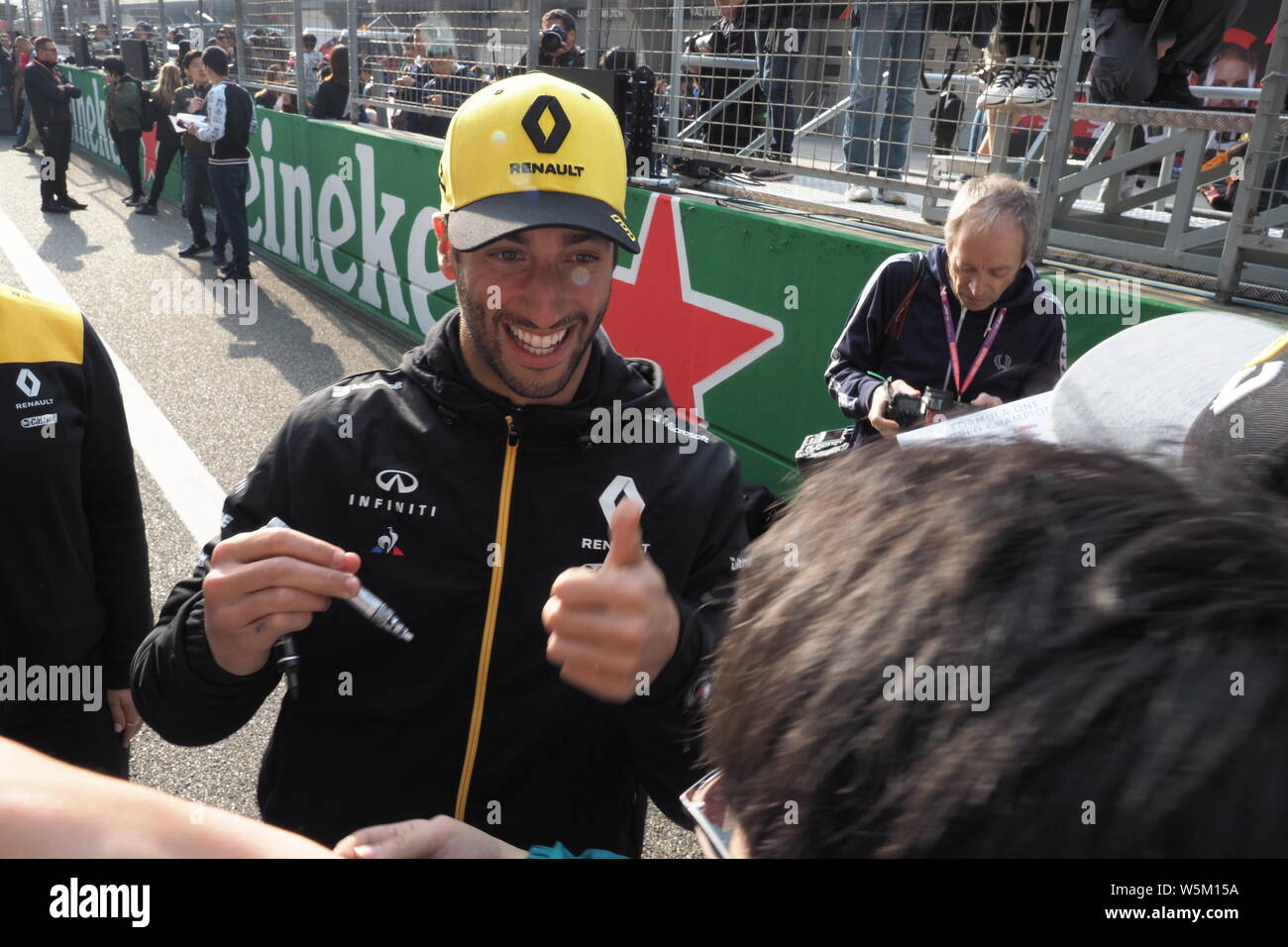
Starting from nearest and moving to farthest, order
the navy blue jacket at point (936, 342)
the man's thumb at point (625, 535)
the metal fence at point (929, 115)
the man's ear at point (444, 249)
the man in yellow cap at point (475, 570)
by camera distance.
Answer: the man's thumb at point (625, 535) → the man in yellow cap at point (475, 570) → the man's ear at point (444, 249) → the navy blue jacket at point (936, 342) → the metal fence at point (929, 115)

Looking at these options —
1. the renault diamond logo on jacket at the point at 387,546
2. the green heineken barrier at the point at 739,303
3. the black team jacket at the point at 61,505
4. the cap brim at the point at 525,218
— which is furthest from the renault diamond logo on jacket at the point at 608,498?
the green heineken barrier at the point at 739,303

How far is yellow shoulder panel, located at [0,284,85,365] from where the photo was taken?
2225mm

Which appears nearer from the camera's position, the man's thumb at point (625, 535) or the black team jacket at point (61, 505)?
the man's thumb at point (625, 535)

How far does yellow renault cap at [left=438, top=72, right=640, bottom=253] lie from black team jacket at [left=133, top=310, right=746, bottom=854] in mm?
333

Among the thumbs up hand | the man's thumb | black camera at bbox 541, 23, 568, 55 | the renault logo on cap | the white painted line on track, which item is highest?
black camera at bbox 541, 23, 568, 55

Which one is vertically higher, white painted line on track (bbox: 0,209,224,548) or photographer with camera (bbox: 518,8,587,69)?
photographer with camera (bbox: 518,8,587,69)

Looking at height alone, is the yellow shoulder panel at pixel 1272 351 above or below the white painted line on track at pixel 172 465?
above

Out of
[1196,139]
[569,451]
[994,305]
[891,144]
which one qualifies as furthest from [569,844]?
[891,144]

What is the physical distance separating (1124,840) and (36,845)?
2.07 feet

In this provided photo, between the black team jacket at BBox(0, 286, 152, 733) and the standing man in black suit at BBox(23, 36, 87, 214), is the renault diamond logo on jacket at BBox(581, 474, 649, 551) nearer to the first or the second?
the black team jacket at BBox(0, 286, 152, 733)

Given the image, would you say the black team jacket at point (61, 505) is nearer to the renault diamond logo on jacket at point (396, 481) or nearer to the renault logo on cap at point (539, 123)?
the renault diamond logo on jacket at point (396, 481)

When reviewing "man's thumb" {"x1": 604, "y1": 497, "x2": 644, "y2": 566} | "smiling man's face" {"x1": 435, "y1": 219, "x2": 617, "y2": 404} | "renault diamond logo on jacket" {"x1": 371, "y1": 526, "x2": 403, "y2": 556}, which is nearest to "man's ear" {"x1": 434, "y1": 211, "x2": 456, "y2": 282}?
"smiling man's face" {"x1": 435, "y1": 219, "x2": 617, "y2": 404}

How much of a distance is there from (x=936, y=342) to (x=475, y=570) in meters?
2.35

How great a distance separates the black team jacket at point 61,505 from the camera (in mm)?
2229
